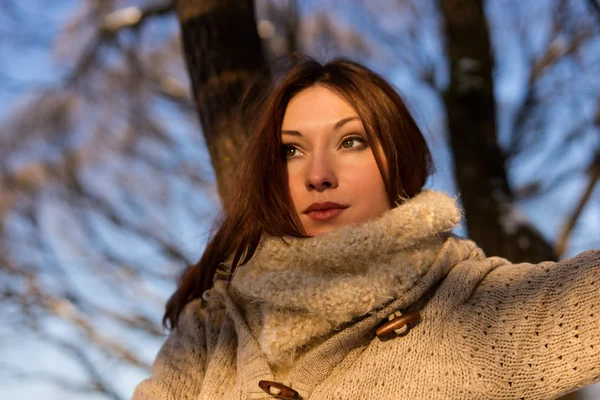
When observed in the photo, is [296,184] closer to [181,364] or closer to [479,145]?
[181,364]

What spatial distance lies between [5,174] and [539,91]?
4.99 metres

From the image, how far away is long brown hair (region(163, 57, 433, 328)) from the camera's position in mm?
1751

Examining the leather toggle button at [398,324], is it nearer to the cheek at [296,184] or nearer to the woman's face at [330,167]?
the woman's face at [330,167]

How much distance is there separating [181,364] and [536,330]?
0.97 m

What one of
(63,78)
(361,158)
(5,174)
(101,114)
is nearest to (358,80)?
(361,158)

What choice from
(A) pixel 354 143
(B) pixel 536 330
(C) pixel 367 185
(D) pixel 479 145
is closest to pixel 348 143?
(A) pixel 354 143

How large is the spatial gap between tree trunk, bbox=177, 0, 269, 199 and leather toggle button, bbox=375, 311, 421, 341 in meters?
0.81

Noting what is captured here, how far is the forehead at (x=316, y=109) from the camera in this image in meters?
1.77

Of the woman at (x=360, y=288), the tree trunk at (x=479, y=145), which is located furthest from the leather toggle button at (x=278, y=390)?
the tree trunk at (x=479, y=145)

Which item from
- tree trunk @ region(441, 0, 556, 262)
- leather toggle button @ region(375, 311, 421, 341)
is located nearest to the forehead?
leather toggle button @ region(375, 311, 421, 341)

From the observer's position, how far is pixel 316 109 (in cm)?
179

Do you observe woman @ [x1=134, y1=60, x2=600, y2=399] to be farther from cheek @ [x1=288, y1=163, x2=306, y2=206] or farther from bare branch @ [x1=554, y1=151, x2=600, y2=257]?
bare branch @ [x1=554, y1=151, x2=600, y2=257]

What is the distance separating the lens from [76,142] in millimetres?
6391

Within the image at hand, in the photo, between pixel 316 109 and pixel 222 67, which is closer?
pixel 316 109
